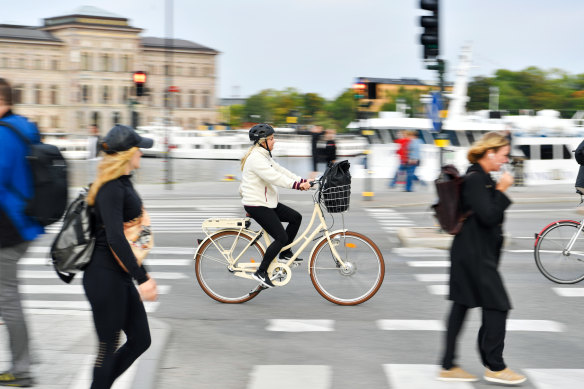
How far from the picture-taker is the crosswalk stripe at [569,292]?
8666mm

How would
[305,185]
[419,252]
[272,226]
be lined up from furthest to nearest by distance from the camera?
[419,252] → [272,226] → [305,185]

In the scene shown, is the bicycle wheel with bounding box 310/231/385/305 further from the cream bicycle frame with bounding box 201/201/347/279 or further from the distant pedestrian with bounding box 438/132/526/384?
the distant pedestrian with bounding box 438/132/526/384

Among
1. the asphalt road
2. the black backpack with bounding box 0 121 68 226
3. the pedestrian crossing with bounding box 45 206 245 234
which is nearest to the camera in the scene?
the black backpack with bounding box 0 121 68 226

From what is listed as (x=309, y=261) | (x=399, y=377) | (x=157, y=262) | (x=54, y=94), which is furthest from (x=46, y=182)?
(x=54, y=94)

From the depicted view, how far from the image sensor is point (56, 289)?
915 centimetres

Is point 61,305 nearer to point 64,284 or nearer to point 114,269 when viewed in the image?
point 64,284

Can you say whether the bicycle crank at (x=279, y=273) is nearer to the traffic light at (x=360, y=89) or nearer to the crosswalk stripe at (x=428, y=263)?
the crosswalk stripe at (x=428, y=263)

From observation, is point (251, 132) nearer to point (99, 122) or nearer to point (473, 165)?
point (473, 165)

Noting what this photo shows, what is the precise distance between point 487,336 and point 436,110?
8.80 metres

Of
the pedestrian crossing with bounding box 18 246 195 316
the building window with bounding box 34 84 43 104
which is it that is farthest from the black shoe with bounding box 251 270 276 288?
the building window with bounding box 34 84 43 104

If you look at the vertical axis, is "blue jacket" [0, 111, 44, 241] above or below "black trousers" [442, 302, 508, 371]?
above

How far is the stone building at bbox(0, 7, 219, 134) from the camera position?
10369cm

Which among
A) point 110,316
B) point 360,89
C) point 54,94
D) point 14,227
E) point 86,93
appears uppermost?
point 86,93

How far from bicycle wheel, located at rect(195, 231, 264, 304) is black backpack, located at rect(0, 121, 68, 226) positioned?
3129 mm
